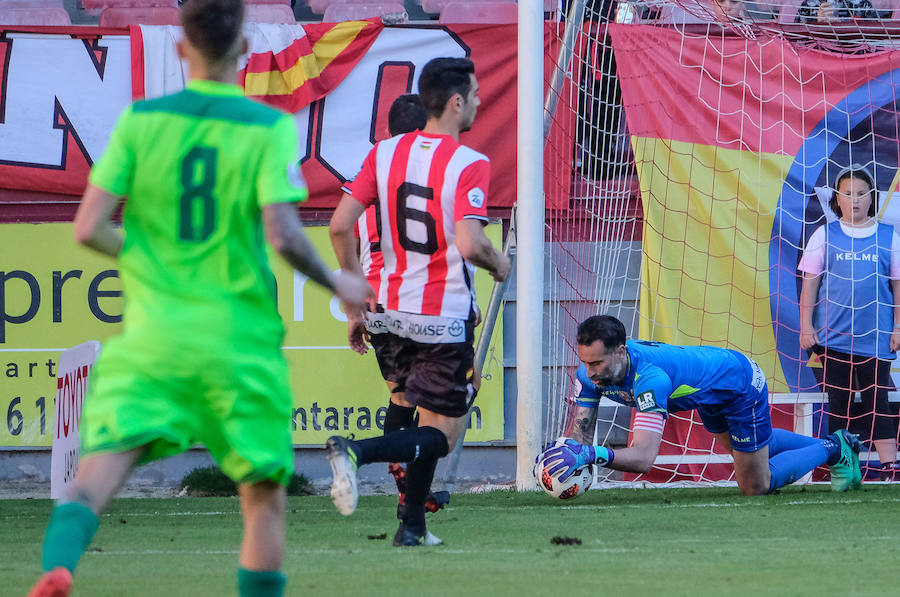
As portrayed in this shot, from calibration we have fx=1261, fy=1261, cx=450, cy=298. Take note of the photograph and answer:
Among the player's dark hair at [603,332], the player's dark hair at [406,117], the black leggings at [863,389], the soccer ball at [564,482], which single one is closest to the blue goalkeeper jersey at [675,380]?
the player's dark hair at [603,332]

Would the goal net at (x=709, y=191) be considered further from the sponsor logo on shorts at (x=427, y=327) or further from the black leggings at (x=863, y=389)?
the sponsor logo on shorts at (x=427, y=327)

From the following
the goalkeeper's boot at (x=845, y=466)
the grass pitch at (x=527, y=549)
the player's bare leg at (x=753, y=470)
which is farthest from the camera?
the goalkeeper's boot at (x=845, y=466)

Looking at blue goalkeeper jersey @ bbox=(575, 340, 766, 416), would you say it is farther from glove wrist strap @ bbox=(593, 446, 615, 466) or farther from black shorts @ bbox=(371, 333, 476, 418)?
black shorts @ bbox=(371, 333, 476, 418)

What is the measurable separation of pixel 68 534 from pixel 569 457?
10.6 feet

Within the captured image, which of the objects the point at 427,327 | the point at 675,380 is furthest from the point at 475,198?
the point at 675,380

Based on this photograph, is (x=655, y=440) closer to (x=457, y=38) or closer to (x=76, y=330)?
(x=457, y=38)

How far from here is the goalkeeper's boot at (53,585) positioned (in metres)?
2.33

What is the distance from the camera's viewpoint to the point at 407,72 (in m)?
7.67

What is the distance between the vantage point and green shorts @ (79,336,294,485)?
7.81 feet

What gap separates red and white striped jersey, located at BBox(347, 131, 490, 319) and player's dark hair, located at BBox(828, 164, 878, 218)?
358cm

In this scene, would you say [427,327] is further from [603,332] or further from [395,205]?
[603,332]

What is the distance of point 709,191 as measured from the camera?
24.6 ft

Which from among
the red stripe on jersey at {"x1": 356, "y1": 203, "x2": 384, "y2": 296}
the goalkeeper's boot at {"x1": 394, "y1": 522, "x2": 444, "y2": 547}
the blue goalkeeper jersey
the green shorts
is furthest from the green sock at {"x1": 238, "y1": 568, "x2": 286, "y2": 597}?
the blue goalkeeper jersey

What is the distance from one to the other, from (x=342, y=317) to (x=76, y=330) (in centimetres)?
158
